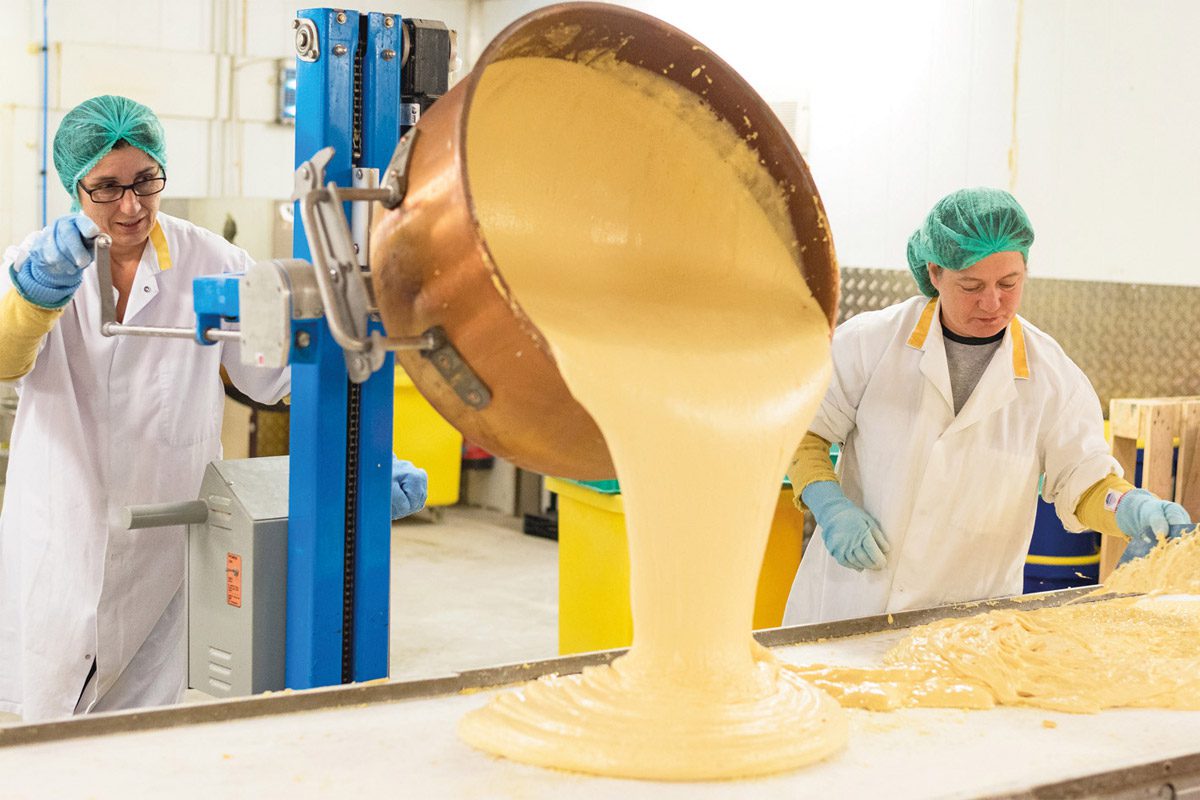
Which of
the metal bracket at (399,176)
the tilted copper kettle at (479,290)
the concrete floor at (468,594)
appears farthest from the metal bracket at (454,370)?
the concrete floor at (468,594)

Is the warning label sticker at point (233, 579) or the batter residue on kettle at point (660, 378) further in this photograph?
the warning label sticker at point (233, 579)

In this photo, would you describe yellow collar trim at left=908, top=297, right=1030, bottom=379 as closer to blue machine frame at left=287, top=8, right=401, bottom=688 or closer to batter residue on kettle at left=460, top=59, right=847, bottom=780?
batter residue on kettle at left=460, top=59, right=847, bottom=780

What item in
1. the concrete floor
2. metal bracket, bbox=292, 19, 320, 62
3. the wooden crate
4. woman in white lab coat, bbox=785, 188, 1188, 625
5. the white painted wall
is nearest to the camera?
metal bracket, bbox=292, 19, 320, 62

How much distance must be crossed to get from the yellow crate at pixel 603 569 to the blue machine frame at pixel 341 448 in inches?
64.5

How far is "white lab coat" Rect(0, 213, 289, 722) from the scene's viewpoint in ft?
7.61

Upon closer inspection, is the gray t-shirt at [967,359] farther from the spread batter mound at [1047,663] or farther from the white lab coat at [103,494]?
the white lab coat at [103,494]

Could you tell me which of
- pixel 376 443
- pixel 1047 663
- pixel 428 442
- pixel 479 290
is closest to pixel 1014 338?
pixel 1047 663

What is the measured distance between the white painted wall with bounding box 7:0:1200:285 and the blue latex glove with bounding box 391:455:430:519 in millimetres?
2827

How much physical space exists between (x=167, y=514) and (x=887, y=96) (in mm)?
3697

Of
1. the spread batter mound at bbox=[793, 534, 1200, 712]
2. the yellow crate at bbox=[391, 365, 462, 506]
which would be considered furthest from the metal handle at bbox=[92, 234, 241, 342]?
the yellow crate at bbox=[391, 365, 462, 506]

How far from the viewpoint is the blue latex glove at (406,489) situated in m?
2.02

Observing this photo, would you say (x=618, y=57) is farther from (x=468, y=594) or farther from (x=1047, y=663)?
(x=468, y=594)

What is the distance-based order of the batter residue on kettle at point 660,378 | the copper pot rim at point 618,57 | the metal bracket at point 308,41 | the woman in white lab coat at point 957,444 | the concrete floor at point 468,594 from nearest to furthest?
the copper pot rim at point 618,57, the batter residue on kettle at point 660,378, the metal bracket at point 308,41, the woman in white lab coat at point 957,444, the concrete floor at point 468,594

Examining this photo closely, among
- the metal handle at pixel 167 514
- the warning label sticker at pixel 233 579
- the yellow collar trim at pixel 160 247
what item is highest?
the yellow collar trim at pixel 160 247
